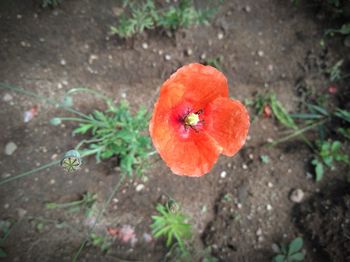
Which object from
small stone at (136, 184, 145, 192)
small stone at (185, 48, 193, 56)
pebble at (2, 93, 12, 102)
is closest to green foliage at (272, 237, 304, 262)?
small stone at (136, 184, 145, 192)

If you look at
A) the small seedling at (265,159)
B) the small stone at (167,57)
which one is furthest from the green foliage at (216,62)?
the small seedling at (265,159)

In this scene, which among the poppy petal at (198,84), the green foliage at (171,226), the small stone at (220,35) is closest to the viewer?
the poppy petal at (198,84)

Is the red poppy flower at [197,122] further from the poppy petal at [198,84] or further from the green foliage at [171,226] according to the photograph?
the green foliage at [171,226]

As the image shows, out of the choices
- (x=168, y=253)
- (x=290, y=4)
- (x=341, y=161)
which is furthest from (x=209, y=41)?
(x=168, y=253)

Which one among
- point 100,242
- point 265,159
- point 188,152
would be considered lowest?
point 100,242

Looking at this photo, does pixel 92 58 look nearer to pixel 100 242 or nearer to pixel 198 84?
pixel 198 84

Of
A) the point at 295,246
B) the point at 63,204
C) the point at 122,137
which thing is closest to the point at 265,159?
the point at 295,246
